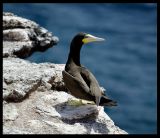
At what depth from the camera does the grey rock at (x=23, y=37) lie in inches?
309

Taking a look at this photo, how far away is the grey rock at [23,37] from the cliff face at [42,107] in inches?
41.9

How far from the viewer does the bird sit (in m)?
5.51

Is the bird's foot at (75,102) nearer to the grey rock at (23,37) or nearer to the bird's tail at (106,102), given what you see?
the bird's tail at (106,102)

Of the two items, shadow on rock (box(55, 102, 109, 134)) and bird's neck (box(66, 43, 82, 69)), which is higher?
bird's neck (box(66, 43, 82, 69))

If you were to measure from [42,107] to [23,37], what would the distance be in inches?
111

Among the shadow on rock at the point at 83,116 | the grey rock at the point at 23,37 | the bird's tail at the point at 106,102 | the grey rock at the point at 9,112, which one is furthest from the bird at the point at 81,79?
the grey rock at the point at 23,37

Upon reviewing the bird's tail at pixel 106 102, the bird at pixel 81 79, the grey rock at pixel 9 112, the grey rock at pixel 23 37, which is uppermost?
the bird at pixel 81 79

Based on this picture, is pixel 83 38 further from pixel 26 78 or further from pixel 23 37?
pixel 23 37

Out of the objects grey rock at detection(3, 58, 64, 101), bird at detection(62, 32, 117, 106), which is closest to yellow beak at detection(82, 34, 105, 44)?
bird at detection(62, 32, 117, 106)

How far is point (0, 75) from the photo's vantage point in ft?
18.7

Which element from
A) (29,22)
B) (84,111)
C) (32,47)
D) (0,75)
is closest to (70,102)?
(84,111)

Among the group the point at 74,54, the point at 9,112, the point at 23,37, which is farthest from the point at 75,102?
the point at 23,37

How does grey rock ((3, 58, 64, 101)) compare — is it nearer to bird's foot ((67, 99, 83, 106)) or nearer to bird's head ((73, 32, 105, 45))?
bird's foot ((67, 99, 83, 106))

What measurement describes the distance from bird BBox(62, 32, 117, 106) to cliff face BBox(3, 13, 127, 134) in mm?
201
